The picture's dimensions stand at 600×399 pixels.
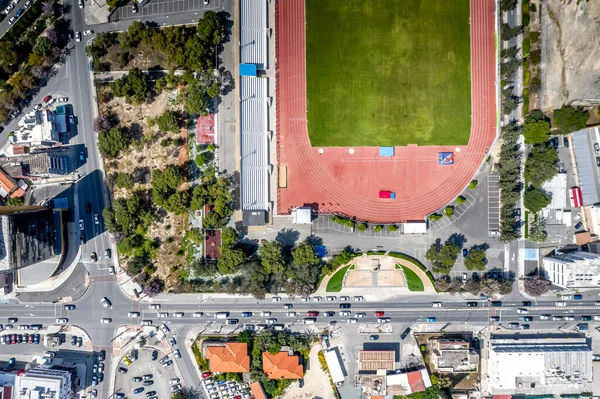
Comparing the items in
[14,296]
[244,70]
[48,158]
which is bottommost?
[14,296]

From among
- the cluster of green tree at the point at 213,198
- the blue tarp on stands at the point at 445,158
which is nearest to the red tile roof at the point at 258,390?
the cluster of green tree at the point at 213,198

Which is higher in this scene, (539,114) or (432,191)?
(539,114)

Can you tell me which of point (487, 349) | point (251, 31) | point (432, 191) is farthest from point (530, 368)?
point (251, 31)

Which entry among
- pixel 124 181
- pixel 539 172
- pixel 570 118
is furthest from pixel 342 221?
pixel 570 118

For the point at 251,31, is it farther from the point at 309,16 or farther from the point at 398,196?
the point at 398,196

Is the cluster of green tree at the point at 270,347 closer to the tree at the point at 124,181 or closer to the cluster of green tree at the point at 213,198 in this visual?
the cluster of green tree at the point at 213,198

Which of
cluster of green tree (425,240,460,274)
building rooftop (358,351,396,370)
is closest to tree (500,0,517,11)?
cluster of green tree (425,240,460,274)
